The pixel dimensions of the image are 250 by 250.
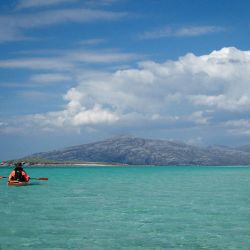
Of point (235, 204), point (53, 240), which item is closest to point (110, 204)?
point (235, 204)

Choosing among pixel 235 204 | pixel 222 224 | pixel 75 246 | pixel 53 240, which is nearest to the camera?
pixel 75 246

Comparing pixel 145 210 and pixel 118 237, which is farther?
pixel 145 210

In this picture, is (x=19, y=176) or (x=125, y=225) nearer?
(x=125, y=225)

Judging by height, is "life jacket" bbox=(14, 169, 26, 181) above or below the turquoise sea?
above

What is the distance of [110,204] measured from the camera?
197 feet

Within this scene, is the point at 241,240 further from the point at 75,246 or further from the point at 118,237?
the point at 75,246

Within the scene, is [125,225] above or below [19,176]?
below

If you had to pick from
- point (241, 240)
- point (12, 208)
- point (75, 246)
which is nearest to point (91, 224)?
point (75, 246)

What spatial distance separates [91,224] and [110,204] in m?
18.4

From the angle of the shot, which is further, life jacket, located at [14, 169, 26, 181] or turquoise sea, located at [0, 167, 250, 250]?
life jacket, located at [14, 169, 26, 181]

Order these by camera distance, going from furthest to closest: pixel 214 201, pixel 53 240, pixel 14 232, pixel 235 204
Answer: pixel 214 201, pixel 235 204, pixel 14 232, pixel 53 240

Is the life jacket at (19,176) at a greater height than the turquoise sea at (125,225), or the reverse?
the life jacket at (19,176)

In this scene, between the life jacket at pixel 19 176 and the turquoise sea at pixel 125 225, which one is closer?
the turquoise sea at pixel 125 225

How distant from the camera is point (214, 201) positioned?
63.7 m
